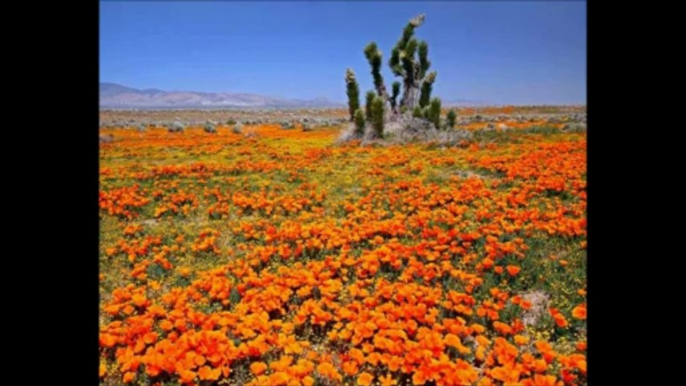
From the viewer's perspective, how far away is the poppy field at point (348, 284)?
3.36 metres

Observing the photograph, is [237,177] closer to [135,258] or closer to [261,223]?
[261,223]

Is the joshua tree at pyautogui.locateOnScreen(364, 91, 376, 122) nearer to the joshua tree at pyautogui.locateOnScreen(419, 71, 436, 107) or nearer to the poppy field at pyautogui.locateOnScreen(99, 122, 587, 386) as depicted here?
the joshua tree at pyautogui.locateOnScreen(419, 71, 436, 107)

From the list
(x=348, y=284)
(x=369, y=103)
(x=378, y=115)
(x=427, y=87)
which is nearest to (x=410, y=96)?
(x=427, y=87)

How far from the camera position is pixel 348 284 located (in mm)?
5207

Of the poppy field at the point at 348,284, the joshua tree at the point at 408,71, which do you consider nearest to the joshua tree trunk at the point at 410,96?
the joshua tree at the point at 408,71

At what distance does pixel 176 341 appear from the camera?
353 centimetres

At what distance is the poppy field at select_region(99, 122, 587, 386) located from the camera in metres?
3.36

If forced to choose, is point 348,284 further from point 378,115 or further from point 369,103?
point 369,103

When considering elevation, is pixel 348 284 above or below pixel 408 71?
below

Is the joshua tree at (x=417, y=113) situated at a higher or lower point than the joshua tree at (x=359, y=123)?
higher

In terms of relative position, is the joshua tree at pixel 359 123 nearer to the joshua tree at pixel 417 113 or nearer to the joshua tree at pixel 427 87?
the joshua tree at pixel 417 113
